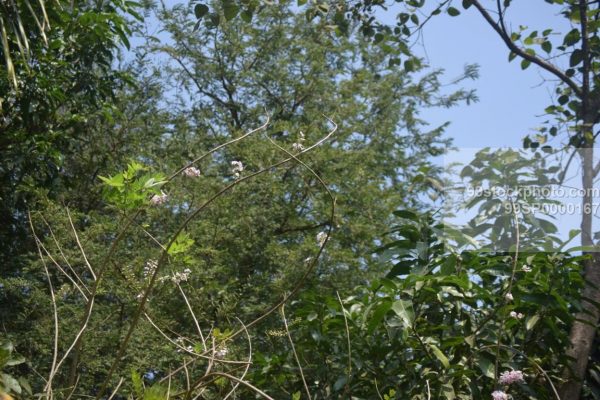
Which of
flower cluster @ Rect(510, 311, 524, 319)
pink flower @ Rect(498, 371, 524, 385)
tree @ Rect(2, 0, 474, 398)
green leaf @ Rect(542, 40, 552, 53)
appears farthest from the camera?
tree @ Rect(2, 0, 474, 398)

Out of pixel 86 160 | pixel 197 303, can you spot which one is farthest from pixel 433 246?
pixel 86 160

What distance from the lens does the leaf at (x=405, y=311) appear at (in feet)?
5.80

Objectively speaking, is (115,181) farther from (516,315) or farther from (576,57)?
(576,57)

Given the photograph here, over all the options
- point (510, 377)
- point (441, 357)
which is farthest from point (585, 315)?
point (441, 357)

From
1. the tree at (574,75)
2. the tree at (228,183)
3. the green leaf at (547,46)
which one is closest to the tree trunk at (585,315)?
the tree at (574,75)

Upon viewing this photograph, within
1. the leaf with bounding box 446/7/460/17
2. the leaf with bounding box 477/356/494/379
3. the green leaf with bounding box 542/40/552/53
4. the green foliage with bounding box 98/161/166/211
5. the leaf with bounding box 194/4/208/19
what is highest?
the leaf with bounding box 446/7/460/17

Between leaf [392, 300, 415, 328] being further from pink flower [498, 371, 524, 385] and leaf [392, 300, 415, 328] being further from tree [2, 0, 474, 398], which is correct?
tree [2, 0, 474, 398]

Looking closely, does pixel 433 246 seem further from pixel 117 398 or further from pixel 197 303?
pixel 117 398

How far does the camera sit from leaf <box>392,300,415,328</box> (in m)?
1.77

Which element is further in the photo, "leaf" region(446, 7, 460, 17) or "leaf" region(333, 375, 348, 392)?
"leaf" region(446, 7, 460, 17)

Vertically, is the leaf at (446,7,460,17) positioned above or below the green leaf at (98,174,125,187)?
above

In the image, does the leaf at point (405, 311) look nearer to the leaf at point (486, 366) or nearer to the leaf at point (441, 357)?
the leaf at point (441, 357)

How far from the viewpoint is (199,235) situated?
17.2 feet

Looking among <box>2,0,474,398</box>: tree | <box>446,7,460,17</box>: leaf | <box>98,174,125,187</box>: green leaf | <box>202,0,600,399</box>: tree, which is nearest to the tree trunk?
<box>202,0,600,399</box>: tree
